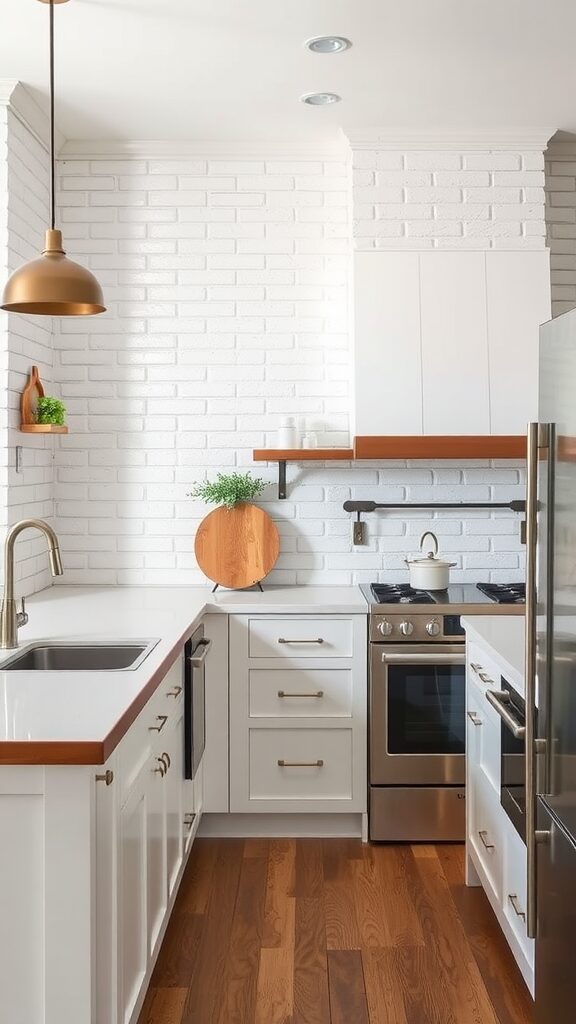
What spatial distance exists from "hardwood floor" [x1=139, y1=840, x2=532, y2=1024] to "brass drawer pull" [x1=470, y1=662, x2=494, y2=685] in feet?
2.63

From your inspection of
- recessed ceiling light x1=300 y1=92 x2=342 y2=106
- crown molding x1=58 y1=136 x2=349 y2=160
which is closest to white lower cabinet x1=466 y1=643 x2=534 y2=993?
recessed ceiling light x1=300 y1=92 x2=342 y2=106

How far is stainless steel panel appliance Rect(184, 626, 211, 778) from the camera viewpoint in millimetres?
3143

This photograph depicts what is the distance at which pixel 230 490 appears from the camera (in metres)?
4.03

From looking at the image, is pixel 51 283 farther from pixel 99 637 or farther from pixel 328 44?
pixel 328 44

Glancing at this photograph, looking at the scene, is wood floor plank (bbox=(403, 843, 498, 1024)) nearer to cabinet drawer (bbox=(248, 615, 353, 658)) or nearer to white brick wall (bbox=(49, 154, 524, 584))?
cabinet drawer (bbox=(248, 615, 353, 658))

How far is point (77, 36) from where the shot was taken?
3090mm

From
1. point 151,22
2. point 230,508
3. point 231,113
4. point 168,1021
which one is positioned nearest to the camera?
point 168,1021

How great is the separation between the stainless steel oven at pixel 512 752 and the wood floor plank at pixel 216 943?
3.17ft

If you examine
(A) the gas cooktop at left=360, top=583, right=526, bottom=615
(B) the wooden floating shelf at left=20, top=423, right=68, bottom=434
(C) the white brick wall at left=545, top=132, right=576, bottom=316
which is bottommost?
(A) the gas cooktop at left=360, top=583, right=526, bottom=615

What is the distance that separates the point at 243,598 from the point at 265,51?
2.02m

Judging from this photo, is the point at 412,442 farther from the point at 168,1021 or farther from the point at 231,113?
the point at 168,1021

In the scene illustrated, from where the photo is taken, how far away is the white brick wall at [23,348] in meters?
3.53

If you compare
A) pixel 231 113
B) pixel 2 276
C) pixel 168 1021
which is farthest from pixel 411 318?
pixel 168 1021

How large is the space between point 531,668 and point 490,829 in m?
1.05
